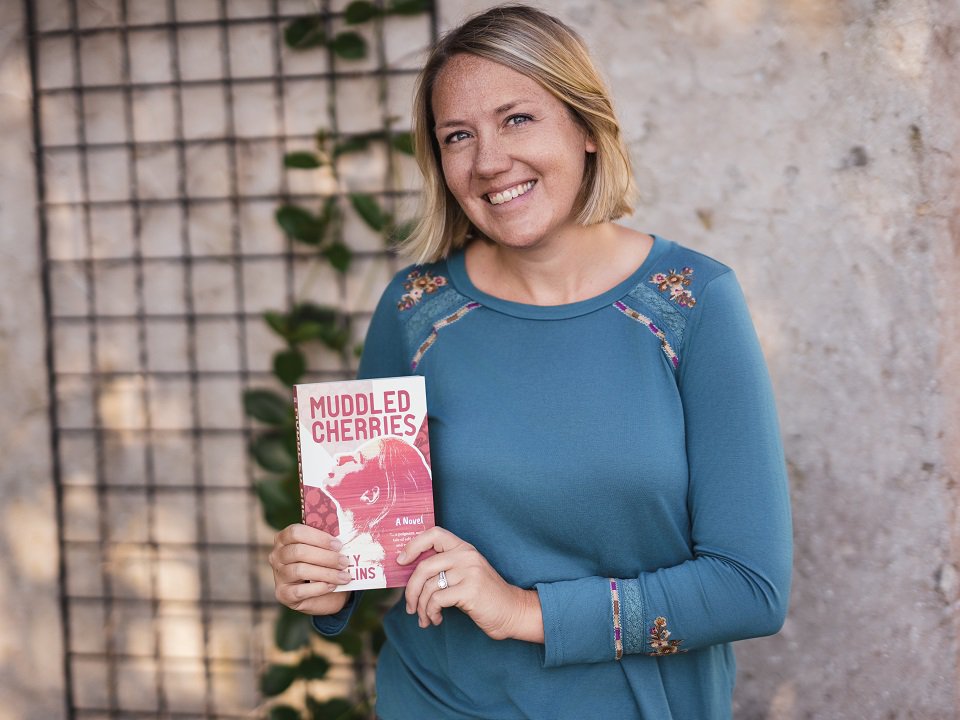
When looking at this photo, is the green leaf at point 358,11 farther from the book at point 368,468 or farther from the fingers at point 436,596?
the fingers at point 436,596

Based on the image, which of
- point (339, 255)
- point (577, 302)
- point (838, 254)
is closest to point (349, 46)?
point (339, 255)

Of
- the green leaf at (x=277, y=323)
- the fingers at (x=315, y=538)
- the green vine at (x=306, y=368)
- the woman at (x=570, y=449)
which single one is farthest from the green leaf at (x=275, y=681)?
the fingers at (x=315, y=538)

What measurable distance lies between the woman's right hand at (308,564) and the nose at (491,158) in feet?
1.93

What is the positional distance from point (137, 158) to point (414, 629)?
1625 mm

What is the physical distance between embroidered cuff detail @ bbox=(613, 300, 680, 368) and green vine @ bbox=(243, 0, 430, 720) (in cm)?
98

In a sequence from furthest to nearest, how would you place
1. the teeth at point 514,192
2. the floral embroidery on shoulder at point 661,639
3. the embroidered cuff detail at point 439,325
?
the embroidered cuff detail at point 439,325 < the teeth at point 514,192 < the floral embroidery on shoulder at point 661,639

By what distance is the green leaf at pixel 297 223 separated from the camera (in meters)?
2.21

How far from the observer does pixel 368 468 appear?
120 centimetres

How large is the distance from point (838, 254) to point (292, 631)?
1684 mm

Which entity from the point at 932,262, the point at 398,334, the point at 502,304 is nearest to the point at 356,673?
the point at 398,334

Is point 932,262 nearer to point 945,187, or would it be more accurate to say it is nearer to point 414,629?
point 945,187

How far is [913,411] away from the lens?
72.8 inches

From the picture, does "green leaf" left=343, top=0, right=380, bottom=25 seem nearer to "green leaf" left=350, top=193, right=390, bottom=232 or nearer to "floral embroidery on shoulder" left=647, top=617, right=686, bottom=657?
"green leaf" left=350, top=193, right=390, bottom=232

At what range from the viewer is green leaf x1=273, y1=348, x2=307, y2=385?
2236mm
